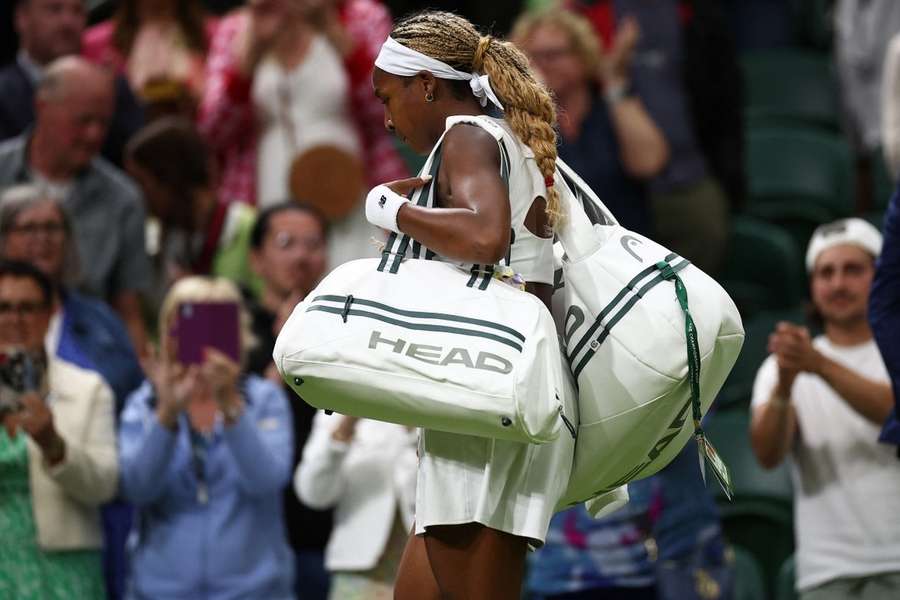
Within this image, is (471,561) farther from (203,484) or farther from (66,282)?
(66,282)

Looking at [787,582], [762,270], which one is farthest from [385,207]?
[762,270]

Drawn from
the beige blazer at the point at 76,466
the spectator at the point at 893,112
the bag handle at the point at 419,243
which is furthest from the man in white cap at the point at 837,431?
the beige blazer at the point at 76,466

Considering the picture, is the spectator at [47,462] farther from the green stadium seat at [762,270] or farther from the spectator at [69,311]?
the green stadium seat at [762,270]

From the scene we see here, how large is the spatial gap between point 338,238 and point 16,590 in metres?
2.26

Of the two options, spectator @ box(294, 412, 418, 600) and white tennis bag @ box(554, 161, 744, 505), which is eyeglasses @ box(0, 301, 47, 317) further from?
white tennis bag @ box(554, 161, 744, 505)

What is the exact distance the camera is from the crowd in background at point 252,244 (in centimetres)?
537

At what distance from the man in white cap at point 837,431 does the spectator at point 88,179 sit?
7.94 feet

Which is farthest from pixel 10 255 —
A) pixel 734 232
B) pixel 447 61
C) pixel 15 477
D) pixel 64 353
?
pixel 734 232

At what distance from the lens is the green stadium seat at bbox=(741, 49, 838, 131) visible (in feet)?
31.0

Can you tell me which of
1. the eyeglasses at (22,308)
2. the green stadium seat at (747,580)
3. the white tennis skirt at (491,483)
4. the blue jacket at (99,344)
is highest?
the white tennis skirt at (491,483)

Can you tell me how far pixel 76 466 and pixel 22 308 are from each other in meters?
0.54

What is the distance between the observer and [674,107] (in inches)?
290

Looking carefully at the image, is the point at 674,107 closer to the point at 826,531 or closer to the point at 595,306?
the point at 826,531

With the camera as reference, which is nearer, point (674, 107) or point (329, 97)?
point (329, 97)
